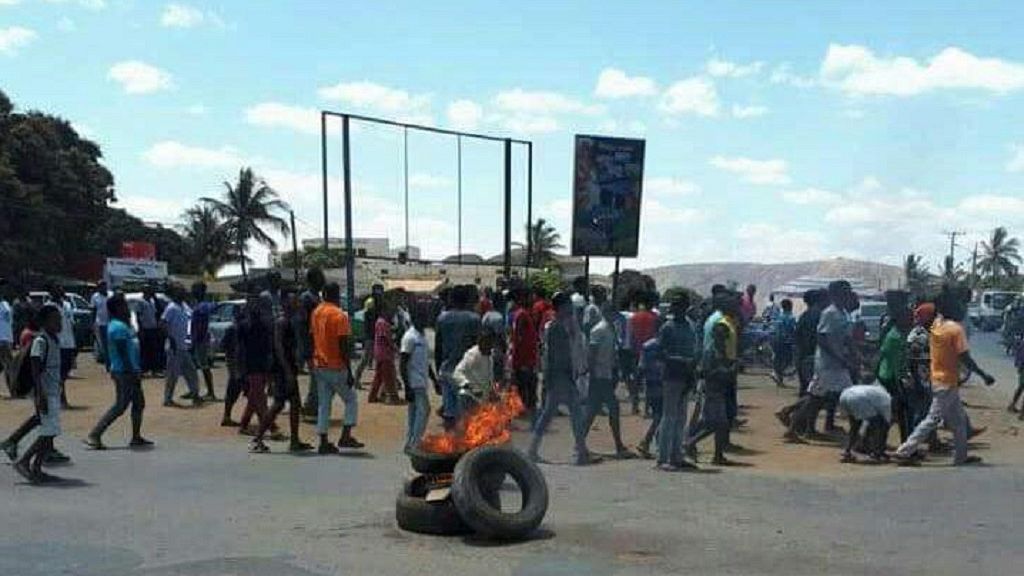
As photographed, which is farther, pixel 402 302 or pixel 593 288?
pixel 402 302

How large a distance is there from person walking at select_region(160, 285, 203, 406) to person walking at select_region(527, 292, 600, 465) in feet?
Result: 20.3

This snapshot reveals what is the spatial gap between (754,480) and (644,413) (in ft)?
18.3

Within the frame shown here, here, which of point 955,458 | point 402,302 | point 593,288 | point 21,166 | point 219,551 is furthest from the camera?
point 21,166

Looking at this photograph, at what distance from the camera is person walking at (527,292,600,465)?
11477 millimetres

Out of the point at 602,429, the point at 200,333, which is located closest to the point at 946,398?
the point at 602,429

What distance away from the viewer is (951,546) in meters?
7.64

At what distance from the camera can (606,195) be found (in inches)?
939

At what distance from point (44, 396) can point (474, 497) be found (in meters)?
4.51

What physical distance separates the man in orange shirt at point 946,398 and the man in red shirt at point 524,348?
4626 mm

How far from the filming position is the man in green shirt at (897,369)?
39.1 feet

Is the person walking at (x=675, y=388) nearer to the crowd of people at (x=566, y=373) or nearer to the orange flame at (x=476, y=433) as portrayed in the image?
the crowd of people at (x=566, y=373)

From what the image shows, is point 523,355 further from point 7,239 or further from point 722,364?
point 7,239

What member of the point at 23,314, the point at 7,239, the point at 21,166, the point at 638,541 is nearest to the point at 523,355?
the point at 638,541

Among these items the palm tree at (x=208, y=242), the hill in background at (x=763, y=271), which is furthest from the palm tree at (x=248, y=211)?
the hill in background at (x=763, y=271)
